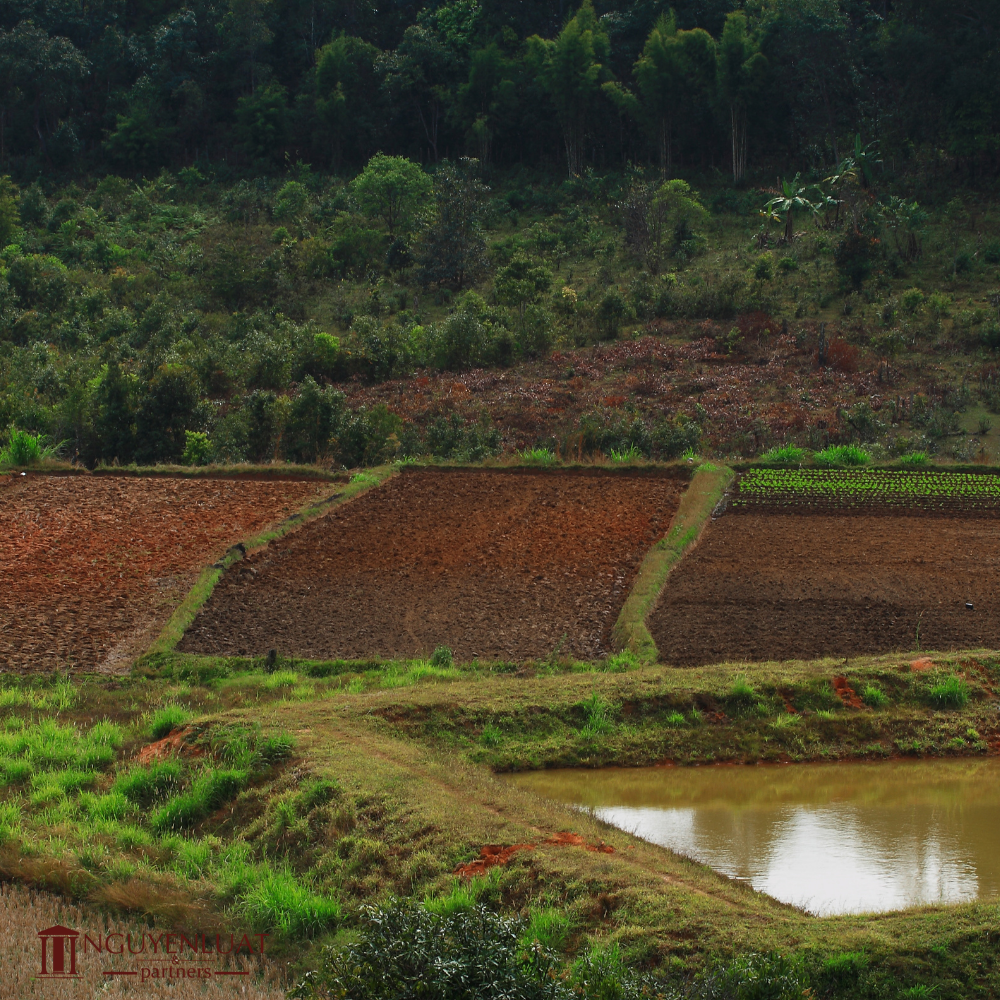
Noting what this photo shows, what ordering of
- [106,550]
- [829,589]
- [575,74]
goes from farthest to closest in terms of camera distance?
[575,74] < [106,550] < [829,589]

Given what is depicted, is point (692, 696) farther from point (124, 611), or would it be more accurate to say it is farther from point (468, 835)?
point (124, 611)

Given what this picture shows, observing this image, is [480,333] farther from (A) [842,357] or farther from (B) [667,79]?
(B) [667,79]

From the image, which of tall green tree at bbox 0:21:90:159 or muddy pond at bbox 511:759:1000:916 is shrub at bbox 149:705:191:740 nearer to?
muddy pond at bbox 511:759:1000:916

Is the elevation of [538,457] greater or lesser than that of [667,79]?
lesser

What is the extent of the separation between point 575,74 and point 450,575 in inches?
1570

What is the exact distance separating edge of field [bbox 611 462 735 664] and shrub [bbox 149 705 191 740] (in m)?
4.52

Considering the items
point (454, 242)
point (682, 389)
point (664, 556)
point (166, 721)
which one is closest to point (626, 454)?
point (682, 389)

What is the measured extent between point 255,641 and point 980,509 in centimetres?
1108

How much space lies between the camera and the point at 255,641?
12.6 metres

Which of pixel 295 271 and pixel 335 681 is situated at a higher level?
pixel 295 271

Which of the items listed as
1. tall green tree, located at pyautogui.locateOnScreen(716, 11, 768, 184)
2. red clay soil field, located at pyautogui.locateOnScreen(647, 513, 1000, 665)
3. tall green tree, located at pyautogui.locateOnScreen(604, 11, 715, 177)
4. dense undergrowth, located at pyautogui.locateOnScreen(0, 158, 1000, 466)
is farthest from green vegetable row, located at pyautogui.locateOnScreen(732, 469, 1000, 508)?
tall green tree, located at pyautogui.locateOnScreen(604, 11, 715, 177)

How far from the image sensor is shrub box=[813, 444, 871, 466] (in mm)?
20703

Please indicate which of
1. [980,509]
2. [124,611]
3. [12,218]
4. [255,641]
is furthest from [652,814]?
[12,218]

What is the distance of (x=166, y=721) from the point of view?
9836 mm
